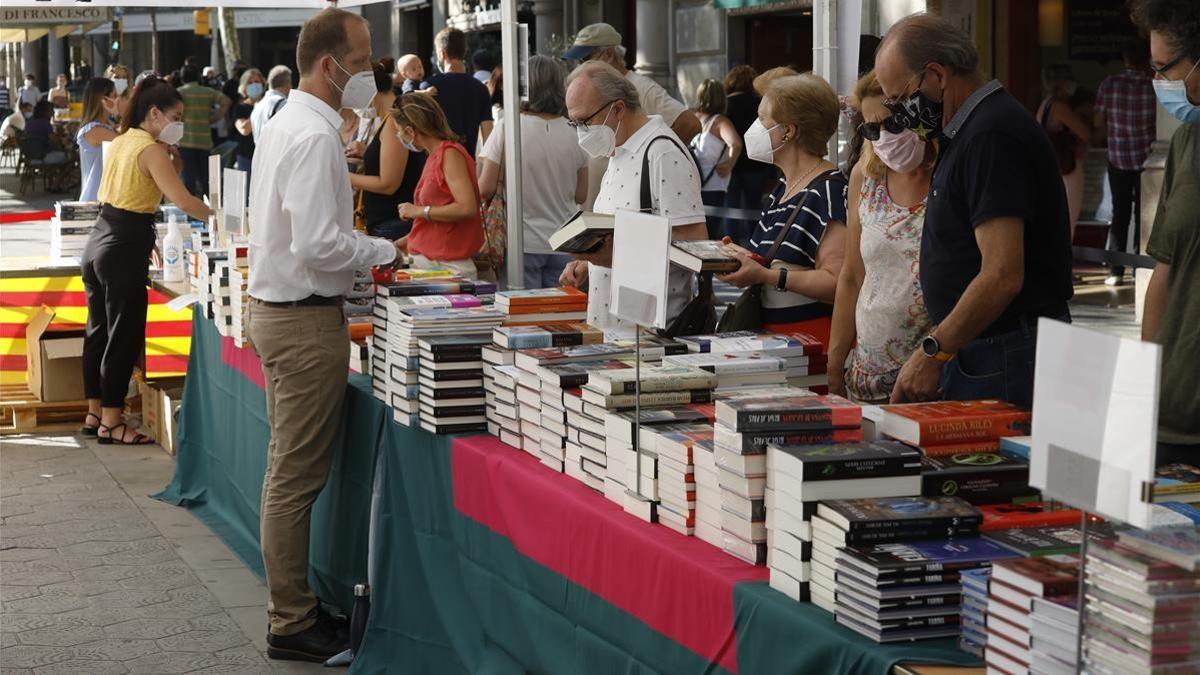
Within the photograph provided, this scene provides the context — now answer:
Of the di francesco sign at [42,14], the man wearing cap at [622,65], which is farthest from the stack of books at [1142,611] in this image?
the di francesco sign at [42,14]

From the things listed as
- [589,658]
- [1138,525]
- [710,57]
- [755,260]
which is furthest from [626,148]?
[710,57]

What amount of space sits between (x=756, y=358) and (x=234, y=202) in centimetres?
332

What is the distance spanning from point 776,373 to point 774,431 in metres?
0.70

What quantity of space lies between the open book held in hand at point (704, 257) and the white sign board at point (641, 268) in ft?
1.32

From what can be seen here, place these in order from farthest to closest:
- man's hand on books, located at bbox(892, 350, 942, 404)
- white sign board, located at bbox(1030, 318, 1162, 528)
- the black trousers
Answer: the black trousers, man's hand on books, located at bbox(892, 350, 942, 404), white sign board, located at bbox(1030, 318, 1162, 528)

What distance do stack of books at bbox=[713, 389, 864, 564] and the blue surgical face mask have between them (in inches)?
34.9

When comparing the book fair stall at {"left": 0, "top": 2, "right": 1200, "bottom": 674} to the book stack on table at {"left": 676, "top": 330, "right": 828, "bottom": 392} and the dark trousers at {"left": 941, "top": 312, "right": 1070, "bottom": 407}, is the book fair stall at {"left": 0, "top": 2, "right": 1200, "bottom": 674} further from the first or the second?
the dark trousers at {"left": 941, "top": 312, "right": 1070, "bottom": 407}

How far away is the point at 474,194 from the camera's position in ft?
19.0

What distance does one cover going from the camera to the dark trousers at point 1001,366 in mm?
3098

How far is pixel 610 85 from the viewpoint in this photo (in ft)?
14.2

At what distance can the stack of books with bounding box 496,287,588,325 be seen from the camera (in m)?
4.05

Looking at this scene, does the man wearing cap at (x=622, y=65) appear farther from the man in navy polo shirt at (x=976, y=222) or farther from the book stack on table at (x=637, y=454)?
the book stack on table at (x=637, y=454)

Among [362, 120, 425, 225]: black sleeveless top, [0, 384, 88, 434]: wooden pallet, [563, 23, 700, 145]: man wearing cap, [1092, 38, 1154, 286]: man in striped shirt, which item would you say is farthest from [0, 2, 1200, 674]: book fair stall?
[1092, 38, 1154, 286]: man in striped shirt

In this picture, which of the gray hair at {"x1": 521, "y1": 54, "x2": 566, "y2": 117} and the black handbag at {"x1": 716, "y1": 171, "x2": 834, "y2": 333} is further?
the gray hair at {"x1": 521, "y1": 54, "x2": 566, "y2": 117}
